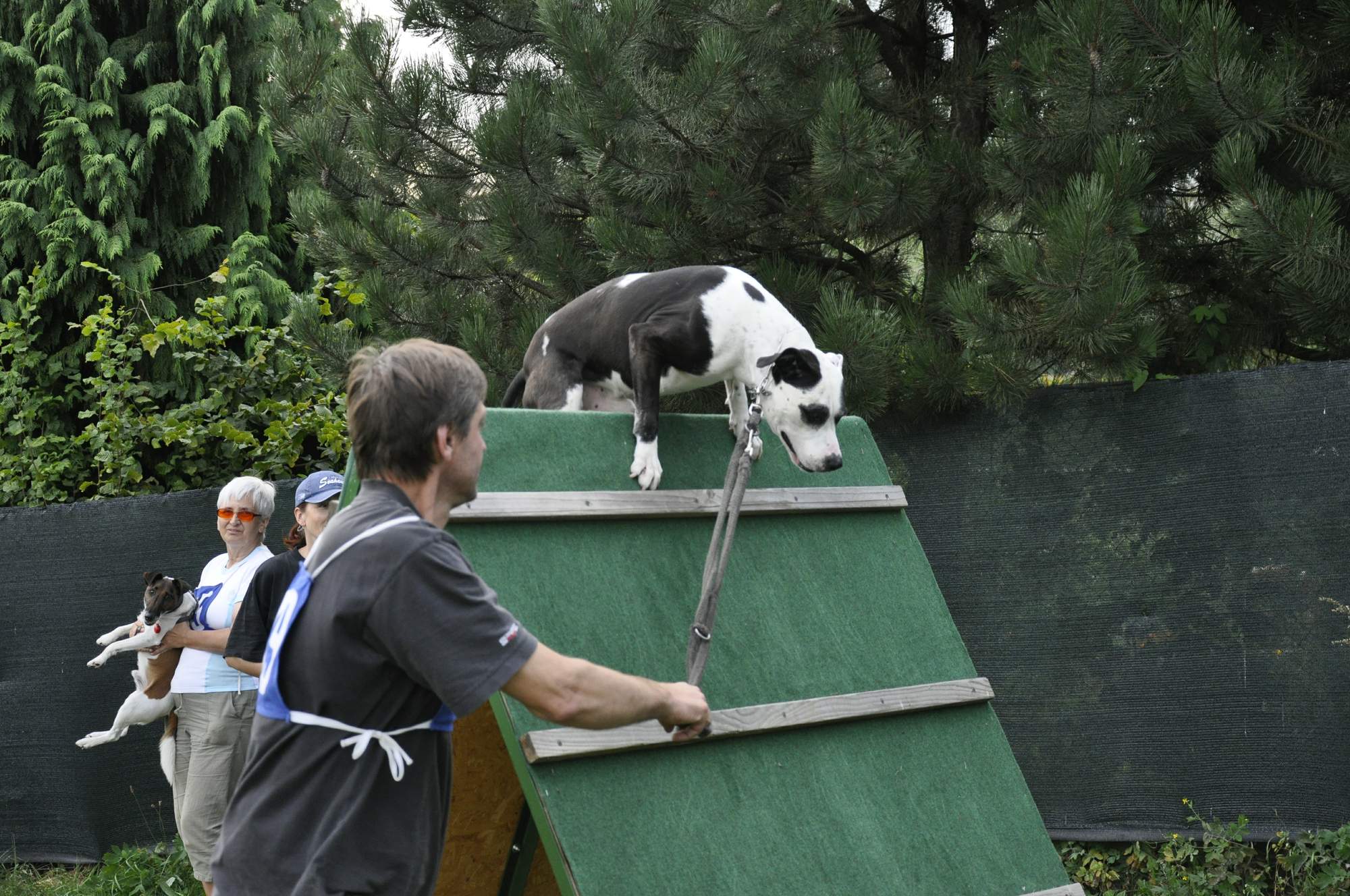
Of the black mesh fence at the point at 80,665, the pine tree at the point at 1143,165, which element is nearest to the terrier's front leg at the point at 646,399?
the pine tree at the point at 1143,165

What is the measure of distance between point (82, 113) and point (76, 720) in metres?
5.88

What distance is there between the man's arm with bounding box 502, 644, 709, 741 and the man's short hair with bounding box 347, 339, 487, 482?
381 mm

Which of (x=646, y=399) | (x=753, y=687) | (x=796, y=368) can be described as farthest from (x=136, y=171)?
(x=753, y=687)

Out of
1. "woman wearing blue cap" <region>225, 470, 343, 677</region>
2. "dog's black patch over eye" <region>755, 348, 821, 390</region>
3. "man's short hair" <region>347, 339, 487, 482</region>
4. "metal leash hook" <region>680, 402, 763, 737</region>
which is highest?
"man's short hair" <region>347, 339, 487, 482</region>

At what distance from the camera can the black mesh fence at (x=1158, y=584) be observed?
15.3ft

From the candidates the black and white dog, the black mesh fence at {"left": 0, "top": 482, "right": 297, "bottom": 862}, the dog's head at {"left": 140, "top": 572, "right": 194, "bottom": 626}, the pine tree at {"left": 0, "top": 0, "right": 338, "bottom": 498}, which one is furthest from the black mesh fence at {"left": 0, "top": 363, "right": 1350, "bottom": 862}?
the pine tree at {"left": 0, "top": 0, "right": 338, "bottom": 498}

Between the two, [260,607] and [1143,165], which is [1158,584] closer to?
[1143,165]

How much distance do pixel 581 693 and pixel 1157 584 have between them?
362 centimetres

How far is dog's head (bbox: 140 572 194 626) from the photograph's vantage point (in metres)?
4.54

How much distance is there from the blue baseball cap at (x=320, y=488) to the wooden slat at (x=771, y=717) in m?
1.97

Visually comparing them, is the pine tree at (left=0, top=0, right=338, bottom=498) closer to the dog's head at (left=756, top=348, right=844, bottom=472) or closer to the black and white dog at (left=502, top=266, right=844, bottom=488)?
the black and white dog at (left=502, top=266, right=844, bottom=488)

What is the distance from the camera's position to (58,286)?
9.43 meters

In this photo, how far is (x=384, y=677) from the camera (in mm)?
1947

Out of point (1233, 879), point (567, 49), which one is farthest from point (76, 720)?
point (1233, 879)
